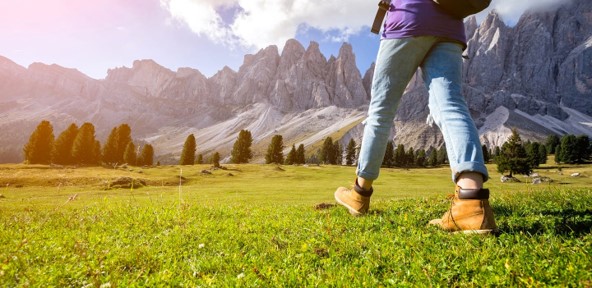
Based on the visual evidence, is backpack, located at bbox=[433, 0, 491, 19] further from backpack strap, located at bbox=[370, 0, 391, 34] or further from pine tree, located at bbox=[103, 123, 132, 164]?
pine tree, located at bbox=[103, 123, 132, 164]

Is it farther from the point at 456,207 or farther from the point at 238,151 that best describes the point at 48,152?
the point at 456,207

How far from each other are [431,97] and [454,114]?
473 mm

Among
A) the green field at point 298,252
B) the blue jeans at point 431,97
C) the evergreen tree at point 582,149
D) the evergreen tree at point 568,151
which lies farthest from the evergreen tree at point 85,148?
the evergreen tree at point 582,149

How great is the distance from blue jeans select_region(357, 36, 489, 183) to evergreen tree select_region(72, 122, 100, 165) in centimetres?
9803

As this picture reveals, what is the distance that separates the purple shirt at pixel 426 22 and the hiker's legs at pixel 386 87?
3.7 inches

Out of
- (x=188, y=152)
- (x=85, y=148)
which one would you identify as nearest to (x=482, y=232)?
(x=85, y=148)

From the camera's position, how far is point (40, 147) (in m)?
83.8

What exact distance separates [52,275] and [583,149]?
168m

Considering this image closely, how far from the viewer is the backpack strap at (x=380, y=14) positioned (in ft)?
15.6

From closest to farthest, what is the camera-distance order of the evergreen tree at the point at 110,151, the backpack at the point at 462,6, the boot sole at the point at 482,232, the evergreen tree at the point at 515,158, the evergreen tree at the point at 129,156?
the boot sole at the point at 482,232, the backpack at the point at 462,6, the evergreen tree at the point at 515,158, the evergreen tree at the point at 110,151, the evergreen tree at the point at 129,156

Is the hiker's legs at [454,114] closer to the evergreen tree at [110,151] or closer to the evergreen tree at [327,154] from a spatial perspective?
the evergreen tree at [110,151]

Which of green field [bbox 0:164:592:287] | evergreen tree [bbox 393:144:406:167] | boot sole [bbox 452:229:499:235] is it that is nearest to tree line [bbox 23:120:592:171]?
evergreen tree [bbox 393:144:406:167]

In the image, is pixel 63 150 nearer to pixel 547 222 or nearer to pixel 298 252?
pixel 298 252

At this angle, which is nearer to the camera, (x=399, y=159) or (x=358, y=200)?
(x=358, y=200)
